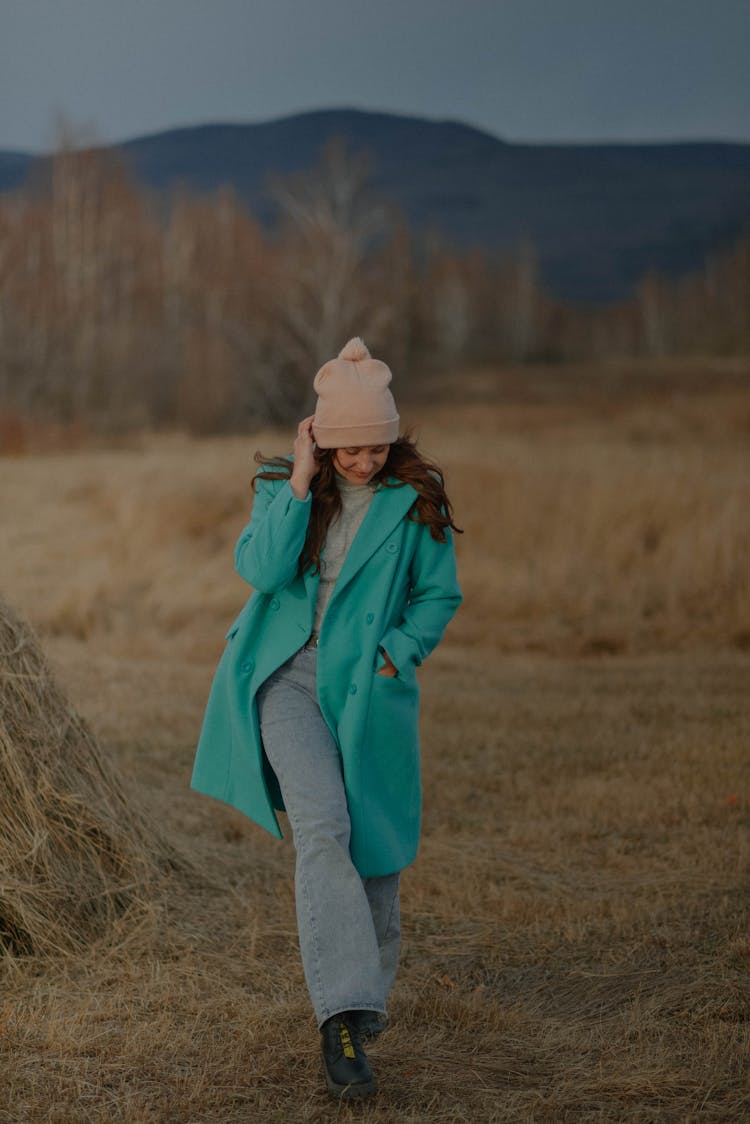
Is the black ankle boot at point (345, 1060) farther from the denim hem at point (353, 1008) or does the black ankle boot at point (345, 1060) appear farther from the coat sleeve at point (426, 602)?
the coat sleeve at point (426, 602)

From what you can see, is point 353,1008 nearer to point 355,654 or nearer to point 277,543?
point 355,654

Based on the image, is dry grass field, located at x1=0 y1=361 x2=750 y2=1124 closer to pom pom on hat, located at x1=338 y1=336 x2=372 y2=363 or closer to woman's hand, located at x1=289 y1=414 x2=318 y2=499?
woman's hand, located at x1=289 y1=414 x2=318 y2=499

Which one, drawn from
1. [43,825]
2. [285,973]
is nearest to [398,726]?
[285,973]

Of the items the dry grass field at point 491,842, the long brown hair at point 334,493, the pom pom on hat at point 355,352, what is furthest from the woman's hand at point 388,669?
the dry grass field at point 491,842

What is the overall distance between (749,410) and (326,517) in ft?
87.6

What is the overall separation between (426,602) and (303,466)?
0.50 m

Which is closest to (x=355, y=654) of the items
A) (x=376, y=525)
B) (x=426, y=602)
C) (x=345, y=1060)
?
(x=426, y=602)

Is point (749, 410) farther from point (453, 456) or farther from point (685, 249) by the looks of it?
point (685, 249)

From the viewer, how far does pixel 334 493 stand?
3.74 m

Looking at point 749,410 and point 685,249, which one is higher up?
point 685,249

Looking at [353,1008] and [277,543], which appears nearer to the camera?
[353,1008]

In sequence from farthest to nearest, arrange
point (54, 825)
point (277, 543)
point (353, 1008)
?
1. point (54, 825)
2. point (277, 543)
3. point (353, 1008)

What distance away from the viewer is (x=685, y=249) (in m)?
74.9

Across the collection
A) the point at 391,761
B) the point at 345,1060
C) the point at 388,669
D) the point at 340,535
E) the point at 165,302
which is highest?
the point at 165,302
